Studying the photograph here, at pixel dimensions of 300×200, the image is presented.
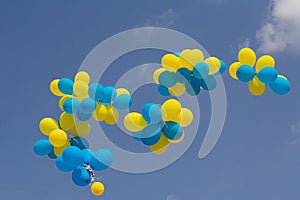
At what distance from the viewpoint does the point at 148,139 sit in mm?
10602

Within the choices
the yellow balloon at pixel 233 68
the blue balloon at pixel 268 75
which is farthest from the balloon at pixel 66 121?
the blue balloon at pixel 268 75

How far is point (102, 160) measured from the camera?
10.3 m

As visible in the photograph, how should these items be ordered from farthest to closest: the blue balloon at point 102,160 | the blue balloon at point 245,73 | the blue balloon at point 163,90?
1. the blue balloon at point 163,90
2. the blue balloon at point 245,73
3. the blue balloon at point 102,160

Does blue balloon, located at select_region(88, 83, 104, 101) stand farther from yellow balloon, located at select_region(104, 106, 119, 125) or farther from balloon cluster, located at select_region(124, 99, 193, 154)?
balloon cluster, located at select_region(124, 99, 193, 154)

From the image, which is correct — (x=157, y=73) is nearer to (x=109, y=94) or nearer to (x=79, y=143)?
(x=109, y=94)

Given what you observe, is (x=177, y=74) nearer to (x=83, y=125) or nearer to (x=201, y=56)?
(x=201, y=56)

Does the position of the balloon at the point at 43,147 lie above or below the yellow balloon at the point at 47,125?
below

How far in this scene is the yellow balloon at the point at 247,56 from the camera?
10.9 meters

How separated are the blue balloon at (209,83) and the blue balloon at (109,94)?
2040 mm

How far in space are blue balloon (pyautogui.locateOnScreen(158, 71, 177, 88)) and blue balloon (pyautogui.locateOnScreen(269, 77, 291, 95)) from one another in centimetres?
217

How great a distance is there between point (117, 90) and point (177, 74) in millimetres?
1410

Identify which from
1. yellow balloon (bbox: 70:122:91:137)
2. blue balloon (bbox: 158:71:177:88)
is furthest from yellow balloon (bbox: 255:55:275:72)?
yellow balloon (bbox: 70:122:91:137)

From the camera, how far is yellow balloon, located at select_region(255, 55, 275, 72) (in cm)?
1085

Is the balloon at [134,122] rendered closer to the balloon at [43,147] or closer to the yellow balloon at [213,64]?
the balloon at [43,147]
